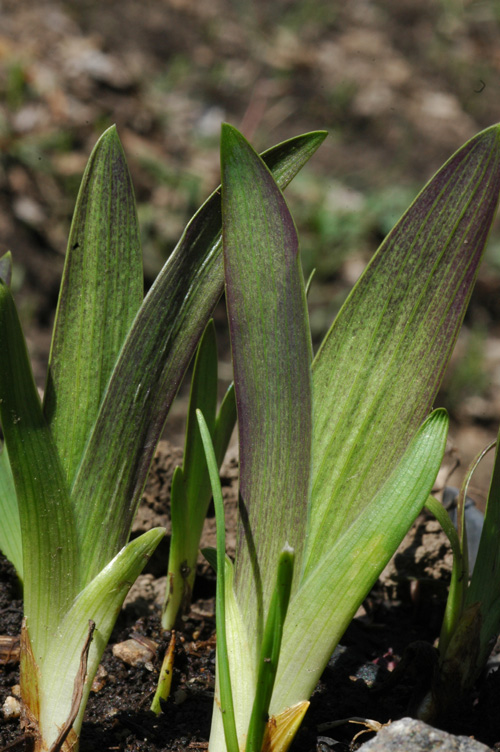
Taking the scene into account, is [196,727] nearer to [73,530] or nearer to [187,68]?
[73,530]

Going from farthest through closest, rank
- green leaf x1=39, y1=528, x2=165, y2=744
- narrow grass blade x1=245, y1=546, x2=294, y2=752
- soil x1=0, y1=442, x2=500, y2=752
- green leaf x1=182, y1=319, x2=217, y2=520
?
green leaf x1=182, y1=319, x2=217, y2=520, soil x1=0, y1=442, x2=500, y2=752, green leaf x1=39, y1=528, x2=165, y2=744, narrow grass blade x1=245, y1=546, x2=294, y2=752

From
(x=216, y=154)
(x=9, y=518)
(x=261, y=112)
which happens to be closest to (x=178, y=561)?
(x=9, y=518)

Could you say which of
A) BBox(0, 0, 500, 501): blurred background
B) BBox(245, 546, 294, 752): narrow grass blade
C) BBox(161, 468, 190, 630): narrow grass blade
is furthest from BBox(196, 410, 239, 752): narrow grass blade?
BBox(0, 0, 500, 501): blurred background

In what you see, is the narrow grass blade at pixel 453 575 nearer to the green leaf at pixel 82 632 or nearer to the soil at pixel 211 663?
the soil at pixel 211 663

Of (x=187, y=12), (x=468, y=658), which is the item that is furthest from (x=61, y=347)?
(x=187, y=12)

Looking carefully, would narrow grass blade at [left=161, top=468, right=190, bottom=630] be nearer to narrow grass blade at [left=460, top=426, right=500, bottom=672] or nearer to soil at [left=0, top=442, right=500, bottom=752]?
soil at [left=0, top=442, right=500, bottom=752]

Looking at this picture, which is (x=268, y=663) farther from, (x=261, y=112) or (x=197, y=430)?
(x=261, y=112)
